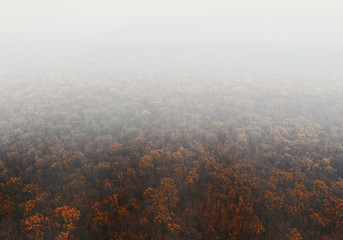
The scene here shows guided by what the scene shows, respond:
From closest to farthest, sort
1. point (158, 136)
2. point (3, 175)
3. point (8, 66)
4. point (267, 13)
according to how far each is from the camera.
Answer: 1. point (3, 175)
2. point (158, 136)
3. point (8, 66)
4. point (267, 13)

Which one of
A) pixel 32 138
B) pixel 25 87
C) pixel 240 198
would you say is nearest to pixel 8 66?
pixel 25 87

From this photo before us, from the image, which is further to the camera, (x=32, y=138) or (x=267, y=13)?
(x=267, y=13)

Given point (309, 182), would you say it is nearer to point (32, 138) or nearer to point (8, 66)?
point (32, 138)

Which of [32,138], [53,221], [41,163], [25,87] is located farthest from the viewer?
[25,87]

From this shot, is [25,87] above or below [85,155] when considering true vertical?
above

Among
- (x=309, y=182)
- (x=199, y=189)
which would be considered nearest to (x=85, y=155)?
(x=199, y=189)

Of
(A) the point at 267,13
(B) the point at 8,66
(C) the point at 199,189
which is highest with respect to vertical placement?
(A) the point at 267,13

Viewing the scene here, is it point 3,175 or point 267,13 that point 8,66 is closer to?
point 3,175
